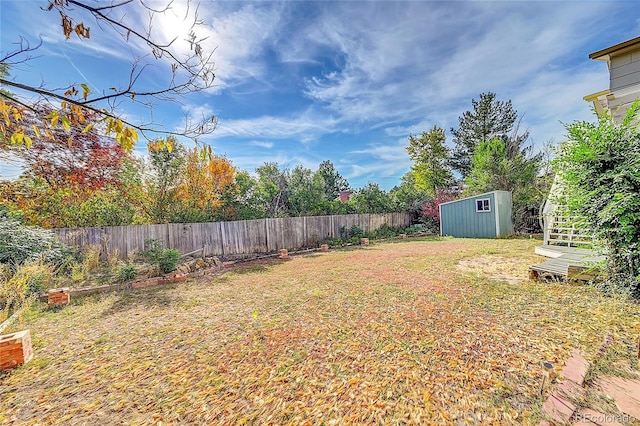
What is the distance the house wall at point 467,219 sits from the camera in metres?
11.5

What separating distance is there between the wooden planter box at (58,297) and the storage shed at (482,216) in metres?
14.4

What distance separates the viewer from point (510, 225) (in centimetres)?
1189

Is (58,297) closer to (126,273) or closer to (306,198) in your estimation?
(126,273)

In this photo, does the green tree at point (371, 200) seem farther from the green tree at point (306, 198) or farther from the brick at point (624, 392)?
the brick at point (624, 392)

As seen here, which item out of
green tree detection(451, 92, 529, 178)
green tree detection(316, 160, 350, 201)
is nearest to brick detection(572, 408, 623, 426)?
green tree detection(451, 92, 529, 178)

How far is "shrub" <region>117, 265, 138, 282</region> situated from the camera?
194 inches

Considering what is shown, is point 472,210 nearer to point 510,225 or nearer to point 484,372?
point 510,225

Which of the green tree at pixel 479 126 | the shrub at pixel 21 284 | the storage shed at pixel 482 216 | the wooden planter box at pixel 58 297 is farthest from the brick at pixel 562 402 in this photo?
the green tree at pixel 479 126

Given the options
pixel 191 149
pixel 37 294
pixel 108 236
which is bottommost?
pixel 37 294

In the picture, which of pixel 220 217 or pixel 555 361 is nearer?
pixel 555 361

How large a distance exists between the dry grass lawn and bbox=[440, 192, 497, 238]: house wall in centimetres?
869

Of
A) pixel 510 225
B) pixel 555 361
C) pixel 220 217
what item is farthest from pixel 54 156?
pixel 510 225

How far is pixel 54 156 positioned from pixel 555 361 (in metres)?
9.23

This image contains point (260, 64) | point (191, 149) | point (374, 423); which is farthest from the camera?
point (191, 149)
